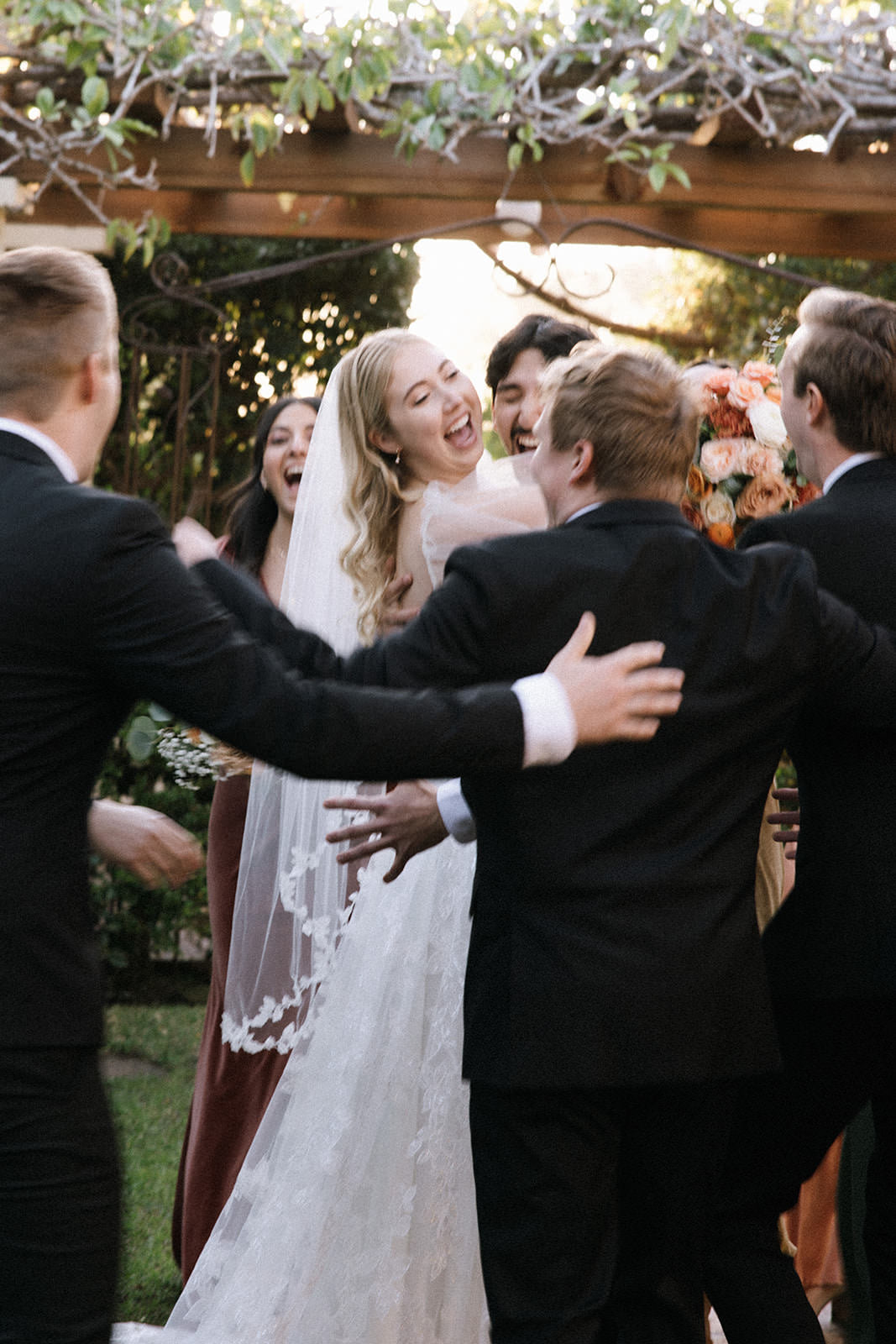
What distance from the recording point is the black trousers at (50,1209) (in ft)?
5.43

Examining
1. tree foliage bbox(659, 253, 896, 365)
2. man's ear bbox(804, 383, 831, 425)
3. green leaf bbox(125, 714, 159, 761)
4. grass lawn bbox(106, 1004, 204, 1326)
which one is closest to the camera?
man's ear bbox(804, 383, 831, 425)

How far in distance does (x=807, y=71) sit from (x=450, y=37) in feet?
4.00

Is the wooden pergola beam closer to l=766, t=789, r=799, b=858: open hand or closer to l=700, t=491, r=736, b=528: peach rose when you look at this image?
l=700, t=491, r=736, b=528: peach rose

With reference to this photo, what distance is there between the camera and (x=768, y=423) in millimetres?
2773

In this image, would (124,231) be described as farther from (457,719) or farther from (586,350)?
(457,719)

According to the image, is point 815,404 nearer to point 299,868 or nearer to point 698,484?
point 698,484

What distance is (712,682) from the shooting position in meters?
2.01

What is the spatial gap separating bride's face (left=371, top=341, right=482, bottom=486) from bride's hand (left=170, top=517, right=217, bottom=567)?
A: 34.0 inches

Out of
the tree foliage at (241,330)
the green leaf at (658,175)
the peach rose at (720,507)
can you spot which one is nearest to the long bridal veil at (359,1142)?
the peach rose at (720,507)

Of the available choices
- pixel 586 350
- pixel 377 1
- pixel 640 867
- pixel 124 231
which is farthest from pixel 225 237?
pixel 640 867

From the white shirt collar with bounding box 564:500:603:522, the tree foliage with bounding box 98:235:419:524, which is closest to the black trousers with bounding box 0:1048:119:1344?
the white shirt collar with bounding box 564:500:603:522

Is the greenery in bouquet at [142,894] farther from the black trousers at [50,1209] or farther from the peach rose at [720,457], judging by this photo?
the black trousers at [50,1209]

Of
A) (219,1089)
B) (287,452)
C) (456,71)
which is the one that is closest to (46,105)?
(456,71)

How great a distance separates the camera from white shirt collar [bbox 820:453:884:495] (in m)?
2.34
